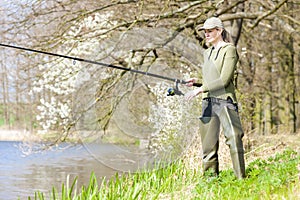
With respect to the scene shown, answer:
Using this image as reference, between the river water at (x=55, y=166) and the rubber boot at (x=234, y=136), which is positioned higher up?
the rubber boot at (x=234, y=136)

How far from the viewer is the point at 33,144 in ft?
30.2

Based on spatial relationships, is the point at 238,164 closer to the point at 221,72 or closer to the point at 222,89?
the point at 222,89

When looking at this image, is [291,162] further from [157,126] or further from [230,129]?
[157,126]

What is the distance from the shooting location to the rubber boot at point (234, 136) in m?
4.43

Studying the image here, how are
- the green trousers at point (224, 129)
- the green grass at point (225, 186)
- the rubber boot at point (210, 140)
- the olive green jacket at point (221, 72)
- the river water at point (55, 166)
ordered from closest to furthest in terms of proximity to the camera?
1. the green grass at point (225, 186)
2. the olive green jacket at point (221, 72)
3. the green trousers at point (224, 129)
4. the rubber boot at point (210, 140)
5. the river water at point (55, 166)

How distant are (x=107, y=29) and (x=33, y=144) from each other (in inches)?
101

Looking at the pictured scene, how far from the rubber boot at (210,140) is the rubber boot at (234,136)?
0.17 meters

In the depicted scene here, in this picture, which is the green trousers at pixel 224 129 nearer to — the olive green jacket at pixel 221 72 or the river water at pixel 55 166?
the olive green jacket at pixel 221 72

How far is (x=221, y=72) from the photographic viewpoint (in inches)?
172

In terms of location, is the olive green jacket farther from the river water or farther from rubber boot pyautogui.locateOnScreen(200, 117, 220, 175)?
the river water

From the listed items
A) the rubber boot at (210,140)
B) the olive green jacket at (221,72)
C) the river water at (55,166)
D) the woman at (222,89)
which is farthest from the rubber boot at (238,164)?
the river water at (55,166)

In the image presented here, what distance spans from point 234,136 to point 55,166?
8.07 metres

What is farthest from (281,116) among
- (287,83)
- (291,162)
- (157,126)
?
(291,162)

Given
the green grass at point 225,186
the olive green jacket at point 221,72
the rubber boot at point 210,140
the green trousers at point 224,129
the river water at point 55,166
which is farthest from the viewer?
the river water at point 55,166
